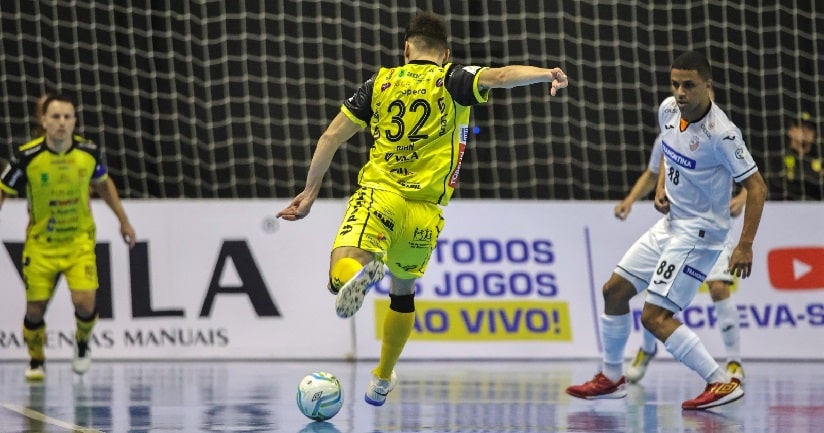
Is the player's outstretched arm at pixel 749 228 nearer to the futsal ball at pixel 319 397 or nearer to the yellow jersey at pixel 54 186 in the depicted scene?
the futsal ball at pixel 319 397

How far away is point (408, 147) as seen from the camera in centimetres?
714

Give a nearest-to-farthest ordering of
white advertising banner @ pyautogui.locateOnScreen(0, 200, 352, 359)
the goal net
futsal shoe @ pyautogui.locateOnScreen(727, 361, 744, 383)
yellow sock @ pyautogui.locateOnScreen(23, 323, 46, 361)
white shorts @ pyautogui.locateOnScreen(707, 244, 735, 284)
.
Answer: futsal shoe @ pyautogui.locateOnScreen(727, 361, 744, 383) → white shorts @ pyautogui.locateOnScreen(707, 244, 735, 284) → yellow sock @ pyautogui.locateOnScreen(23, 323, 46, 361) → white advertising banner @ pyautogui.locateOnScreen(0, 200, 352, 359) → the goal net

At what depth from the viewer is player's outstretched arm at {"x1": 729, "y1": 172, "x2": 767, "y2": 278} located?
7422 millimetres

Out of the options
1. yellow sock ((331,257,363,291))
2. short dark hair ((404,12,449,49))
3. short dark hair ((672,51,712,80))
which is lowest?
yellow sock ((331,257,363,291))

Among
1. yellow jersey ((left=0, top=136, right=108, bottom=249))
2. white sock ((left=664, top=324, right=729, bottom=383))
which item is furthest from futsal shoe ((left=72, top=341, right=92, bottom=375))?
white sock ((left=664, top=324, right=729, bottom=383))

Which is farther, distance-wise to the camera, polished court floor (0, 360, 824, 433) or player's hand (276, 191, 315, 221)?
player's hand (276, 191, 315, 221)

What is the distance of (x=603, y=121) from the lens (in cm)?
1549

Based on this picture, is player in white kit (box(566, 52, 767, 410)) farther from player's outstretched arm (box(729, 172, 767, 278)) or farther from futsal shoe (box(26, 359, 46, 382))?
futsal shoe (box(26, 359, 46, 382))

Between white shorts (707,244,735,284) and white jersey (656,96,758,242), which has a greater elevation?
white jersey (656,96,758,242)

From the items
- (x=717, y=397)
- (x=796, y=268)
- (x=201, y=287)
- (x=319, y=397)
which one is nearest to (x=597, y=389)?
(x=717, y=397)

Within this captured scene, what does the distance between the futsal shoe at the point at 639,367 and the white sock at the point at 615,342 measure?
4.99ft

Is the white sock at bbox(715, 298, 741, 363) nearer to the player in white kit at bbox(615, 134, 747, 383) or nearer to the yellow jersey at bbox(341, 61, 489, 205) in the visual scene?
the player in white kit at bbox(615, 134, 747, 383)

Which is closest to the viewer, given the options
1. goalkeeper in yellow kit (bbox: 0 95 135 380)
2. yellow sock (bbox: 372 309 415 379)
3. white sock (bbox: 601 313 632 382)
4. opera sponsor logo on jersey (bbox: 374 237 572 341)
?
yellow sock (bbox: 372 309 415 379)

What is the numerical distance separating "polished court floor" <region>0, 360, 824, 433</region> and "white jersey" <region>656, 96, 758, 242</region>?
1.06 meters
